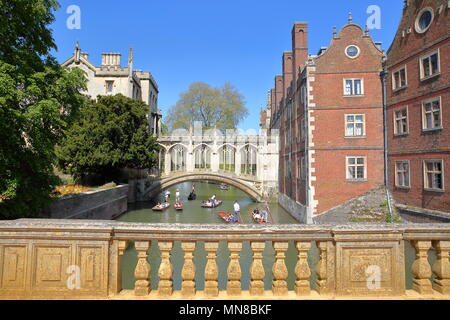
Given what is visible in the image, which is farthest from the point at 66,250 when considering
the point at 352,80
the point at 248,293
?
the point at 352,80

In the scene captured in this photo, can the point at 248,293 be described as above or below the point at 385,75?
below

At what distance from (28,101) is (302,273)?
31.0 feet

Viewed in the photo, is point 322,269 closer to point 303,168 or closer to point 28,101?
point 28,101

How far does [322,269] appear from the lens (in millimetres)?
3021

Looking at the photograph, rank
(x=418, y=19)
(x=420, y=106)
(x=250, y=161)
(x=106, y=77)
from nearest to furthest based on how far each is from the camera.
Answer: (x=420, y=106) → (x=418, y=19) → (x=106, y=77) → (x=250, y=161)

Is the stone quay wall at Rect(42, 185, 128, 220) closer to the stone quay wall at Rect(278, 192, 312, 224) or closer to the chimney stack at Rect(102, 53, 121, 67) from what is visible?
the stone quay wall at Rect(278, 192, 312, 224)

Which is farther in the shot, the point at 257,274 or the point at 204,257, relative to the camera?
the point at 204,257

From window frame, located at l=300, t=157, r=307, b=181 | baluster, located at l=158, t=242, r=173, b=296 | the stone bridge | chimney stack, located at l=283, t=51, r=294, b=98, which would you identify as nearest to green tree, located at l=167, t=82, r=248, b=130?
the stone bridge

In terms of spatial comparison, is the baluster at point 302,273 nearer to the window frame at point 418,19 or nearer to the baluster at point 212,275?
the baluster at point 212,275

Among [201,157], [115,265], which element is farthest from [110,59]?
[115,265]

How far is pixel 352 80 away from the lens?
18.1 m

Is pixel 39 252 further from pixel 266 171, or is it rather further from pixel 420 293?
pixel 266 171

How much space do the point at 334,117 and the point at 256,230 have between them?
17.1m

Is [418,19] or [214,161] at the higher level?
[418,19]
